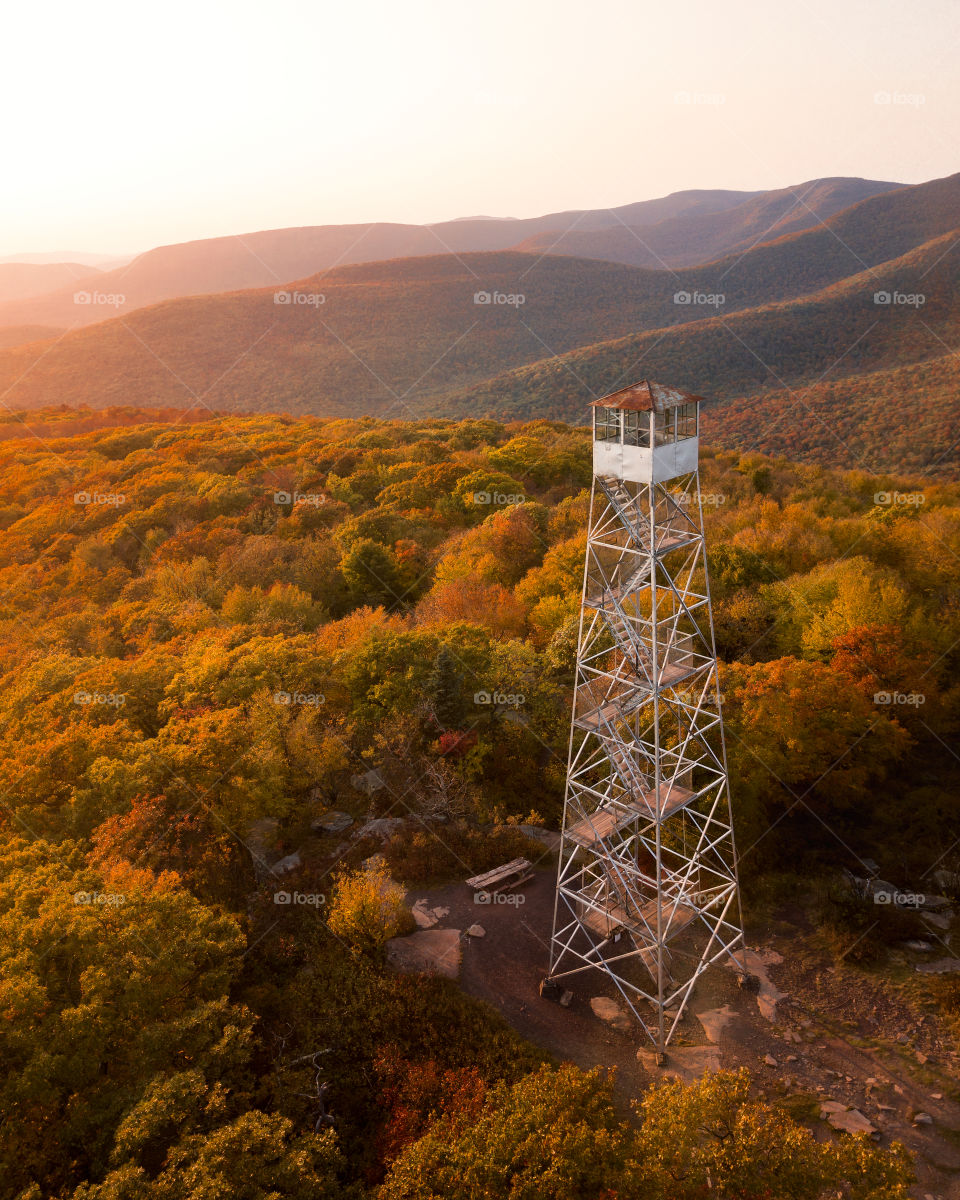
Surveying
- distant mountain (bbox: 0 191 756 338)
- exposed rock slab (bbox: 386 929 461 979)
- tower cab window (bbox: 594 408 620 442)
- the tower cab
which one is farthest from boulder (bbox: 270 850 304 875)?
distant mountain (bbox: 0 191 756 338)

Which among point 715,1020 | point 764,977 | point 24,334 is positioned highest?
A: point 24,334

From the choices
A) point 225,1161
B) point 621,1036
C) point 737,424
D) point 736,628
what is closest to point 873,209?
point 737,424

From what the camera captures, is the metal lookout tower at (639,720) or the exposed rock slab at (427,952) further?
the exposed rock slab at (427,952)

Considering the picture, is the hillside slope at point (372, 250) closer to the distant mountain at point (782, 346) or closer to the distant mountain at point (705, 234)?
the distant mountain at point (705, 234)

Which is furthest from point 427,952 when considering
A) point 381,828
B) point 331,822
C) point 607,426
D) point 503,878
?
point 607,426

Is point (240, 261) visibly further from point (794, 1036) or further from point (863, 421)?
point (794, 1036)

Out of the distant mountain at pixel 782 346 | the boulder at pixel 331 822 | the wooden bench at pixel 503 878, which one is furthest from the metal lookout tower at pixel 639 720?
the distant mountain at pixel 782 346

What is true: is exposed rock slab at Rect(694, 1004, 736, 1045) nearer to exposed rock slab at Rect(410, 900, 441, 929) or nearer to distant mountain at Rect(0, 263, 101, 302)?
exposed rock slab at Rect(410, 900, 441, 929)
